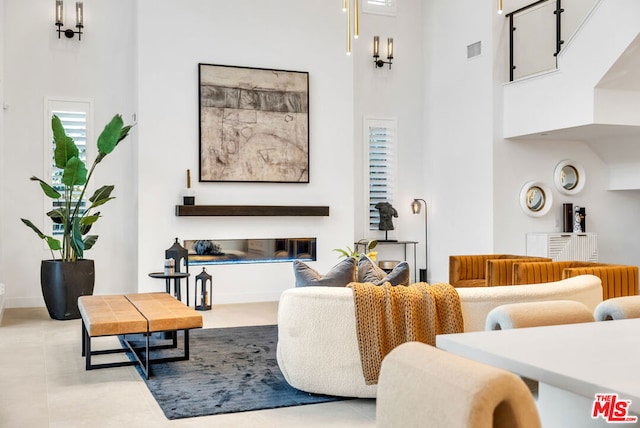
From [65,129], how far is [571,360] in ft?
26.1

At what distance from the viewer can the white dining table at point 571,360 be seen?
1.44 metres

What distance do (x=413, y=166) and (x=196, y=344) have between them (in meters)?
5.41

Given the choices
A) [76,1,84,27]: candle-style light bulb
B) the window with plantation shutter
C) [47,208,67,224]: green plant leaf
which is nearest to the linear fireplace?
the window with plantation shutter

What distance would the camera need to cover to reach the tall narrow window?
8336 millimetres

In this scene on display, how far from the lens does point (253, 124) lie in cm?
869

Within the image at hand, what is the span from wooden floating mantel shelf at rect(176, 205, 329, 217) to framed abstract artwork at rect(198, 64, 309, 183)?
38 cm

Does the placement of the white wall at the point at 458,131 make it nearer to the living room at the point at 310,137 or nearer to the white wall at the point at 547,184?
the living room at the point at 310,137

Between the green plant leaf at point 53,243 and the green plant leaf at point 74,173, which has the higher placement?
the green plant leaf at point 74,173

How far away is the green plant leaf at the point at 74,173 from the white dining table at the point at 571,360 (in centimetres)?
604

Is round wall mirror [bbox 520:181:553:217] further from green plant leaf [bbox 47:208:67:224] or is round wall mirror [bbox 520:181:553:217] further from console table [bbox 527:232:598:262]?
green plant leaf [bbox 47:208:67:224]

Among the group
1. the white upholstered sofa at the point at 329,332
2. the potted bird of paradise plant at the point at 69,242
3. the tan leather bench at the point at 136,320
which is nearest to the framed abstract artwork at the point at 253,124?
the potted bird of paradise plant at the point at 69,242

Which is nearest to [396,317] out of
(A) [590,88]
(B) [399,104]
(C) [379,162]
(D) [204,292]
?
(D) [204,292]

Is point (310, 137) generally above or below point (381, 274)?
above

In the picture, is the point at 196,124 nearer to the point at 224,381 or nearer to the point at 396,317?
the point at 224,381
